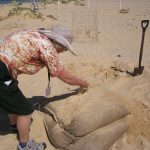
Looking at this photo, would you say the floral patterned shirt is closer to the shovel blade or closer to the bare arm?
the bare arm

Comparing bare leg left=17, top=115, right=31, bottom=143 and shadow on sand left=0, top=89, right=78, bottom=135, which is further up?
bare leg left=17, top=115, right=31, bottom=143

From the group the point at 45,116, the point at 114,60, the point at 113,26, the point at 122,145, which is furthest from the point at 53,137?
the point at 113,26

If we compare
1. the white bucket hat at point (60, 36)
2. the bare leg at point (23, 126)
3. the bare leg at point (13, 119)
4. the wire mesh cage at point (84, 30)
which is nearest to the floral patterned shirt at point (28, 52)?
the white bucket hat at point (60, 36)

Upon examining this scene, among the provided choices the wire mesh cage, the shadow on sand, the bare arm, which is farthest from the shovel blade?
the wire mesh cage

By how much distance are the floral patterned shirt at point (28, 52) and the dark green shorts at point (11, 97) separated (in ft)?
0.28

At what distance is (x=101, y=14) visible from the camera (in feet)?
40.7

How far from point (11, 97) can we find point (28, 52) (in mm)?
482

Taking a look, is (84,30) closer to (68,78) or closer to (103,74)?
(103,74)

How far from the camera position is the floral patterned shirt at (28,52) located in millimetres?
3234

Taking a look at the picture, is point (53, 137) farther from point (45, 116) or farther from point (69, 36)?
point (69, 36)

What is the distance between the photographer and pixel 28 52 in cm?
332

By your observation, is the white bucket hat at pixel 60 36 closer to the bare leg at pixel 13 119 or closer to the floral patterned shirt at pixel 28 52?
the floral patterned shirt at pixel 28 52

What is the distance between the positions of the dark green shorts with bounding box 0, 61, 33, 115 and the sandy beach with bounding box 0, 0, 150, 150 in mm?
567

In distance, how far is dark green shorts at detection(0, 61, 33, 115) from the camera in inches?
131
